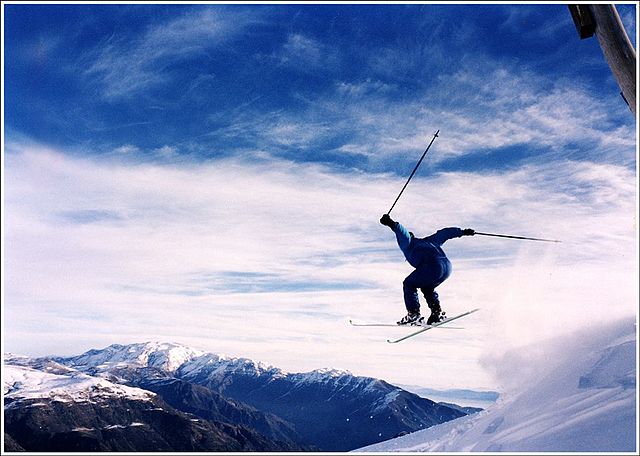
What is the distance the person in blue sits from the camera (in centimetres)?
1076

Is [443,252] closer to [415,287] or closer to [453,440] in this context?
[415,287]

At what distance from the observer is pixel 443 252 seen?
10.9 m

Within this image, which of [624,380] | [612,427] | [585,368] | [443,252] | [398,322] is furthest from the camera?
[585,368]

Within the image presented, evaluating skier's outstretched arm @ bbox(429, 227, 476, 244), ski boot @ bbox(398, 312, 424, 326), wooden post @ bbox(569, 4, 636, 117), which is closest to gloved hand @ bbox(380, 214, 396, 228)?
skier's outstretched arm @ bbox(429, 227, 476, 244)

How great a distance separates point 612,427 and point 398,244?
370 inches

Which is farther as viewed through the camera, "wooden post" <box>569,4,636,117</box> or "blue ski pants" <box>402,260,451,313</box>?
"blue ski pants" <box>402,260,451,313</box>

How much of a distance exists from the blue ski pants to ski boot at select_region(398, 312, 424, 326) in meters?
0.16

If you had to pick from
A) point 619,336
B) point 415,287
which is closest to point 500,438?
point 619,336

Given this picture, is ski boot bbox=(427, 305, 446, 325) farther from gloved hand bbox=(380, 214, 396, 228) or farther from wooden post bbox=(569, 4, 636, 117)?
wooden post bbox=(569, 4, 636, 117)

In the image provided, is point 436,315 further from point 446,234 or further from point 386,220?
point 386,220

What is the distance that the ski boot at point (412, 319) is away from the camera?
11.7m

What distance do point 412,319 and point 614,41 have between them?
8273 millimetres

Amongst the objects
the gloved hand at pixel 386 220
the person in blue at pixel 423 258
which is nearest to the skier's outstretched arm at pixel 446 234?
the person in blue at pixel 423 258

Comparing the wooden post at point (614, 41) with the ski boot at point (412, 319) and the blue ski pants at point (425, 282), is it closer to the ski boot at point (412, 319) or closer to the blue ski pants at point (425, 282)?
the blue ski pants at point (425, 282)
